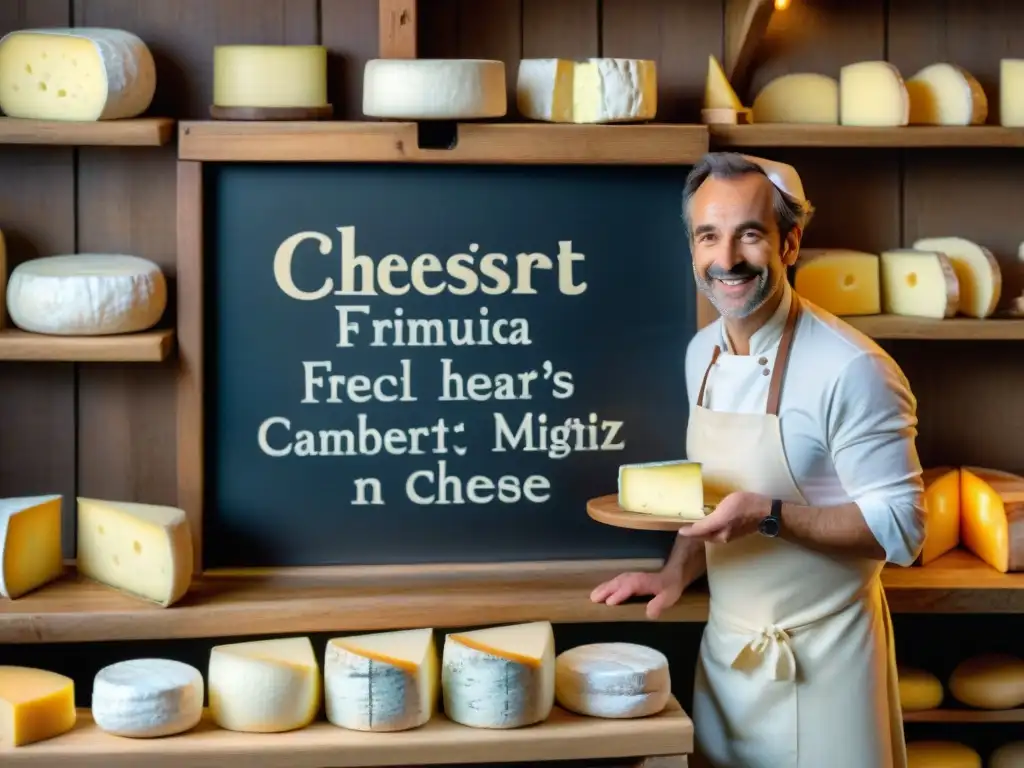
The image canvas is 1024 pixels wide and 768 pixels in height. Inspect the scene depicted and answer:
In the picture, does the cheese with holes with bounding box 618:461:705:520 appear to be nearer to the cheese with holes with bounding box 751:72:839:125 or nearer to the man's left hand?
the man's left hand

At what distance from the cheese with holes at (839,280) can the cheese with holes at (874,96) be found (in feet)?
0.85

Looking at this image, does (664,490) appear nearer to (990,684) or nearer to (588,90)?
(588,90)

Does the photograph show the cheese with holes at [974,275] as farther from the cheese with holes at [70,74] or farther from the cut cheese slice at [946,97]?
the cheese with holes at [70,74]

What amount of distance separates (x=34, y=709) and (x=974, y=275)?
1876mm

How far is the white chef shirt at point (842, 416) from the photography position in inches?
83.8

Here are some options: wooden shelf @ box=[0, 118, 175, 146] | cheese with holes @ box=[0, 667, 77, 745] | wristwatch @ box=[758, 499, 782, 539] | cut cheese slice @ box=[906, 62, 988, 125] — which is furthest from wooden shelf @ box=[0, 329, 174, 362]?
cut cheese slice @ box=[906, 62, 988, 125]

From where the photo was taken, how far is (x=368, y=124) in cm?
256

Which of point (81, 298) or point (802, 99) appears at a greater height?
point (802, 99)

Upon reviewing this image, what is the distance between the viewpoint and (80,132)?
2.49 meters

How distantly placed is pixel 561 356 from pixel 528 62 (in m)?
0.56

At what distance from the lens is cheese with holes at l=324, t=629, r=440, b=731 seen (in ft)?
7.14

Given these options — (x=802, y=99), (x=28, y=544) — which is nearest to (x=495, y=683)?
(x=28, y=544)

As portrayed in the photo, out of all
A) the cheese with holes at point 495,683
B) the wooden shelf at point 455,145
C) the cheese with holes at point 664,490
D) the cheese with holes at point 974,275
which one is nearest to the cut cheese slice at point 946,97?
the cheese with holes at point 974,275

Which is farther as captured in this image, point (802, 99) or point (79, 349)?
point (802, 99)
